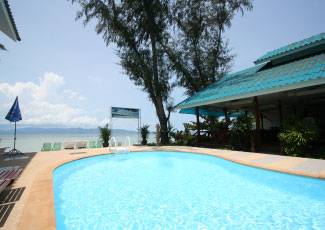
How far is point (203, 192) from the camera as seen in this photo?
15.3 ft

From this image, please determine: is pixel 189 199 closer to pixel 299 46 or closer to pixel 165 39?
pixel 299 46

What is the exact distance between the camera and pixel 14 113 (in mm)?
9242

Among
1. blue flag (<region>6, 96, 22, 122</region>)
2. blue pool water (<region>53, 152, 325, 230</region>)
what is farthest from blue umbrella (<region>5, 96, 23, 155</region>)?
blue pool water (<region>53, 152, 325, 230</region>)

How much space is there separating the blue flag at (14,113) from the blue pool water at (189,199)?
5.14 m

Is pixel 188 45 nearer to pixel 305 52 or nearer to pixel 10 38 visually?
pixel 305 52

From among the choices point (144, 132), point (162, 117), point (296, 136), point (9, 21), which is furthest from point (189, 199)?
point (162, 117)

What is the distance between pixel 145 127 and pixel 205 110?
6.34m

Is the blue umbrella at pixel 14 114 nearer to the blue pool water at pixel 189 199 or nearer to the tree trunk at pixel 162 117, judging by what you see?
the blue pool water at pixel 189 199

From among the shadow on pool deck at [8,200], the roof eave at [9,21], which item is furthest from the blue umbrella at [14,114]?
the shadow on pool deck at [8,200]

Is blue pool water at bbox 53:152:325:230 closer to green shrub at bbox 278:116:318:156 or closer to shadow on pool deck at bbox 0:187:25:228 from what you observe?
shadow on pool deck at bbox 0:187:25:228

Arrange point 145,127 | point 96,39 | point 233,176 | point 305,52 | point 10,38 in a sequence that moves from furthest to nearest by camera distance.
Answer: point 96,39
point 145,127
point 305,52
point 10,38
point 233,176

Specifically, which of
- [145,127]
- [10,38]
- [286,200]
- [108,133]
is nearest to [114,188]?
[286,200]

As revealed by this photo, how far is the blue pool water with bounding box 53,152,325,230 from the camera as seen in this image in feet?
10.4

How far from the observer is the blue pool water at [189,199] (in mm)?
3178
